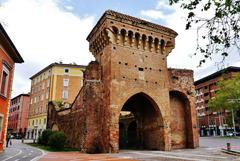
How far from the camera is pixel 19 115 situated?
7394 cm

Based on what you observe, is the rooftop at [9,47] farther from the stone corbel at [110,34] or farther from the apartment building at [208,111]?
the apartment building at [208,111]

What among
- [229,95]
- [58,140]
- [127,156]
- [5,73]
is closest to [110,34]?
[5,73]

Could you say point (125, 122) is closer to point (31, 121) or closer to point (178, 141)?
point (178, 141)

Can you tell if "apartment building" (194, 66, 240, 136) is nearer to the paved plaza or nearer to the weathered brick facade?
the weathered brick facade

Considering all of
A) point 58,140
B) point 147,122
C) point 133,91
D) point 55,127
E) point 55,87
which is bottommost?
point 58,140

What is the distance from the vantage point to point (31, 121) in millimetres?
61719

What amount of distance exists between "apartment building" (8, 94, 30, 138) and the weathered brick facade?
171 ft

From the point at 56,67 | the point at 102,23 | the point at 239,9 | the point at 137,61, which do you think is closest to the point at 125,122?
the point at 137,61

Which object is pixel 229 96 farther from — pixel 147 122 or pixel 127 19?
pixel 127 19

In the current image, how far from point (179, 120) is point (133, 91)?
20.5 ft

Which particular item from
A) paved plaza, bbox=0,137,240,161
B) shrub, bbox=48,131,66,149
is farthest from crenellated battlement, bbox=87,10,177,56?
paved plaza, bbox=0,137,240,161

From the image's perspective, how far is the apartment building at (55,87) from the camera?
2133 inches

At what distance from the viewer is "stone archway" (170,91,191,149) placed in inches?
920

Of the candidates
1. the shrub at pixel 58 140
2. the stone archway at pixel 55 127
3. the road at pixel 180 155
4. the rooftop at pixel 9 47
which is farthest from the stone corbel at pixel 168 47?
the stone archway at pixel 55 127
